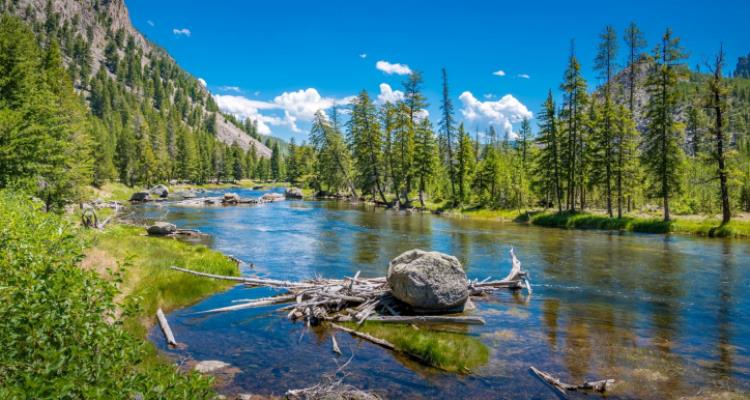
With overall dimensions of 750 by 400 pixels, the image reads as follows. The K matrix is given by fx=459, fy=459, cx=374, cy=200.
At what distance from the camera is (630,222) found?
42.3 meters

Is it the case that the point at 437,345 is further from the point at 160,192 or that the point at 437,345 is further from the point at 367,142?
the point at 160,192

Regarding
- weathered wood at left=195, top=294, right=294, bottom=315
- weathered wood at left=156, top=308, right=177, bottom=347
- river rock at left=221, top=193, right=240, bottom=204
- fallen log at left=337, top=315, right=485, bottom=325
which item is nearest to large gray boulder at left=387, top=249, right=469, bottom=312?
fallen log at left=337, top=315, right=485, bottom=325

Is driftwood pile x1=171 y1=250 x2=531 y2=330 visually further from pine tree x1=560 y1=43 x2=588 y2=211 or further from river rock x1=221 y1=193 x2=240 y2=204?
river rock x1=221 y1=193 x2=240 y2=204

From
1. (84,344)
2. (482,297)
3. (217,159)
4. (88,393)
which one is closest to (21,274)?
(84,344)

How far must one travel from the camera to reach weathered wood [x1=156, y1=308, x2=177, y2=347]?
12.4 metres

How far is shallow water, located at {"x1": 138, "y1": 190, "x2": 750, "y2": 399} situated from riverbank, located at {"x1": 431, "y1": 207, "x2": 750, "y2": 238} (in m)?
6.89

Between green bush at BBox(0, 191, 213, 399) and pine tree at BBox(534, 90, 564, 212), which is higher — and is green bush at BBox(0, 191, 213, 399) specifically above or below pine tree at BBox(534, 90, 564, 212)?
below

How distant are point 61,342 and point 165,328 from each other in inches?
345

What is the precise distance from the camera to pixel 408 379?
10680mm

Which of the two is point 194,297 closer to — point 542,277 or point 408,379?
point 408,379

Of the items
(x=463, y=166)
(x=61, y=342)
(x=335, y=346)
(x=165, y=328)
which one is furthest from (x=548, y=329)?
(x=463, y=166)

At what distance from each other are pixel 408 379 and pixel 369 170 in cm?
6497

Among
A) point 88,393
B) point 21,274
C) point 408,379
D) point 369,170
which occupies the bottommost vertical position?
point 408,379

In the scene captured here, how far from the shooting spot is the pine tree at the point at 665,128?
1606 inches
